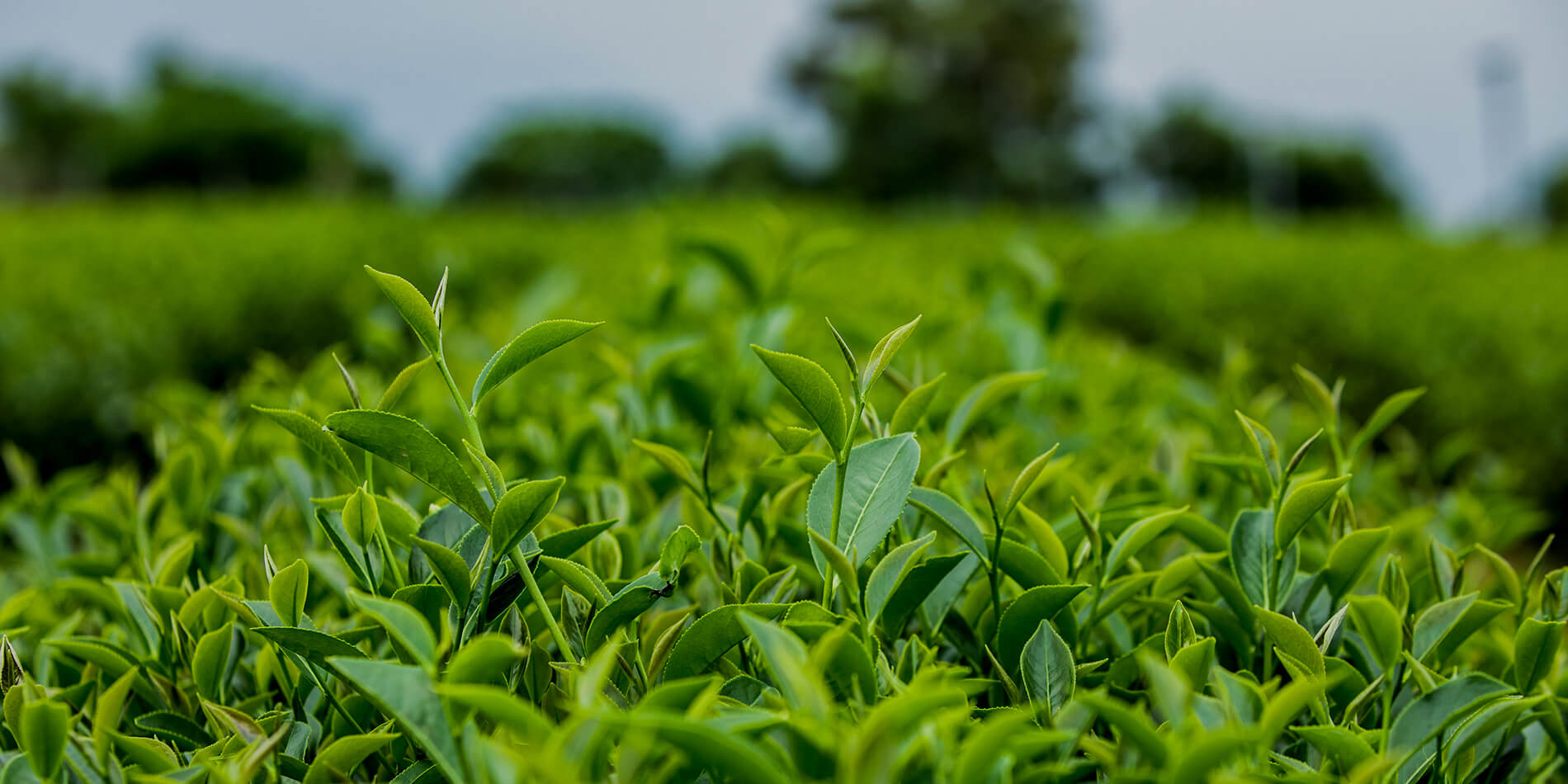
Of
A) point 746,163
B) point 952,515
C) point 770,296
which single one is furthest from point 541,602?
point 746,163

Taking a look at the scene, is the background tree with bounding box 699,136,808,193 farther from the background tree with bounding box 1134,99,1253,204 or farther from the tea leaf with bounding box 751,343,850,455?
the tea leaf with bounding box 751,343,850,455

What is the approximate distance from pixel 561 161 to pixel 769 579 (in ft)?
262

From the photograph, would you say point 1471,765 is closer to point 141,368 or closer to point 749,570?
point 749,570

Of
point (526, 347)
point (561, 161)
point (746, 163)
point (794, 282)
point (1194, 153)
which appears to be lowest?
point (561, 161)

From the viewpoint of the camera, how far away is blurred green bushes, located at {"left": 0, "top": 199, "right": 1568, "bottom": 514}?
2.68 m

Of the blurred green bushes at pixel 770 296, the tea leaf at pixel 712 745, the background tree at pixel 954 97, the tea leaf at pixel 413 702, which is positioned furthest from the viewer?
the background tree at pixel 954 97

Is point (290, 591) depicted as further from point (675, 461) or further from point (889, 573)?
point (889, 573)

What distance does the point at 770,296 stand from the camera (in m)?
2.21

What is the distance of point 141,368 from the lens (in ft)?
16.8

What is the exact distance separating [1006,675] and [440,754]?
504mm

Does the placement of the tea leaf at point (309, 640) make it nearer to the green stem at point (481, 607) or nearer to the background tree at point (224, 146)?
the green stem at point (481, 607)

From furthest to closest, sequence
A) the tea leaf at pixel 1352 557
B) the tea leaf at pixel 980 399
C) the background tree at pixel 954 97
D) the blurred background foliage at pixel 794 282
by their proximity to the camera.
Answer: the background tree at pixel 954 97, the blurred background foliage at pixel 794 282, the tea leaf at pixel 980 399, the tea leaf at pixel 1352 557

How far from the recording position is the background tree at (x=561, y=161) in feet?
247

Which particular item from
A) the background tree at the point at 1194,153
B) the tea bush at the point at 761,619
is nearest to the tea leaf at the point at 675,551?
the tea bush at the point at 761,619
